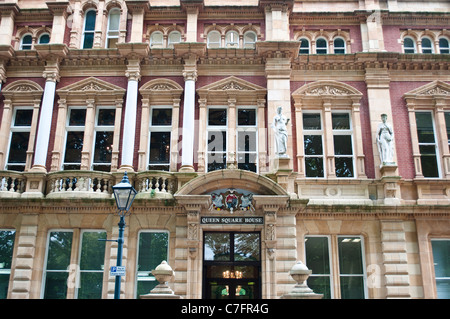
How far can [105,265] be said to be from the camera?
590 inches

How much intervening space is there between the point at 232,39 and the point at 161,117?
15.1ft

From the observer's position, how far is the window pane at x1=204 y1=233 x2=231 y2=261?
14.9 m

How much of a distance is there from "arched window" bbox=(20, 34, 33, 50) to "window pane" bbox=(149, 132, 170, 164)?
695 centimetres

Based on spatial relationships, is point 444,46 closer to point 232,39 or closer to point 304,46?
point 304,46

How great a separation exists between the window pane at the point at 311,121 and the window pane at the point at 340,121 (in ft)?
1.96

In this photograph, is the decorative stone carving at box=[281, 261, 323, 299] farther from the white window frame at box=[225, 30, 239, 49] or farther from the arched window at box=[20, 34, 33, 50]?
the arched window at box=[20, 34, 33, 50]

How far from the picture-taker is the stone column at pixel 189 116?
1606 cm

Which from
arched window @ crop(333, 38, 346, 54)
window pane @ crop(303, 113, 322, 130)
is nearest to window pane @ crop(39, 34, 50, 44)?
window pane @ crop(303, 113, 322, 130)

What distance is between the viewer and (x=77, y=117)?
1752 centimetres

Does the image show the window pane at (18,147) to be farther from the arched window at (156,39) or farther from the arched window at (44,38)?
the arched window at (156,39)

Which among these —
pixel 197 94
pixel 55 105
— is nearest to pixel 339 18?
pixel 197 94

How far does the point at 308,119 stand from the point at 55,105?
10115 mm

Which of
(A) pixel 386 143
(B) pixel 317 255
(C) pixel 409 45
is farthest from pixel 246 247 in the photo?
(C) pixel 409 45
